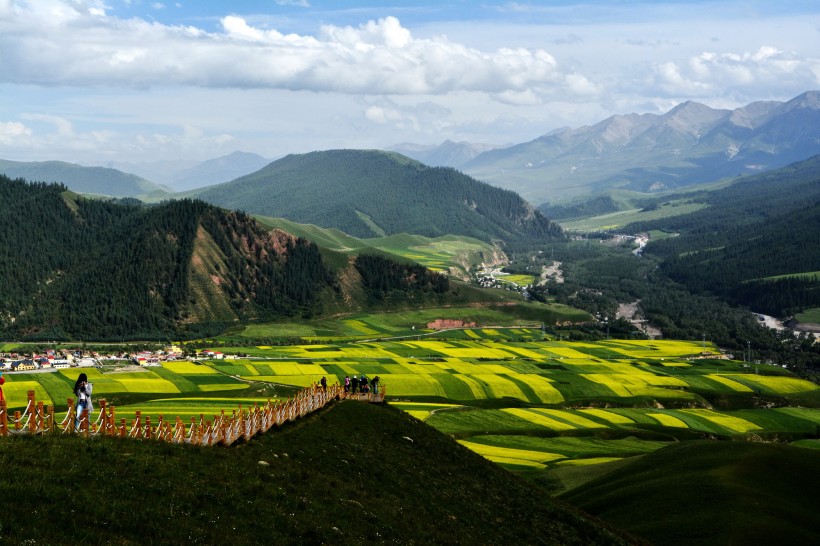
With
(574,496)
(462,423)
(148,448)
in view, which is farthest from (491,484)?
(462,423)

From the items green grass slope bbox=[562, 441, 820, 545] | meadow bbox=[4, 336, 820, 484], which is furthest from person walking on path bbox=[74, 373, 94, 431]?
meadow bbox=[4, 336, 820, 484]

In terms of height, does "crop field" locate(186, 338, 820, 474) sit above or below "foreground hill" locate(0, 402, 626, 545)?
below

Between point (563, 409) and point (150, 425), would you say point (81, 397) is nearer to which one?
point (150, 425)

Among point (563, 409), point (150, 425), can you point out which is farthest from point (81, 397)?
point (563, 409)

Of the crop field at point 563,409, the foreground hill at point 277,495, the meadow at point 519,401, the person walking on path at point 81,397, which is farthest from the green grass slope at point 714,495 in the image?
the person walking on path at point 81,397

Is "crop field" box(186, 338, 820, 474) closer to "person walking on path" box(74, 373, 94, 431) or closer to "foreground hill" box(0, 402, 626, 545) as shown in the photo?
"foreground hill" box(0, 402, 626, 545)

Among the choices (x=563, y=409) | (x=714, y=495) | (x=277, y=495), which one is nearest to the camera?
(x=277, y=495)

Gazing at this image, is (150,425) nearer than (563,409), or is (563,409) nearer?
(150,425)
